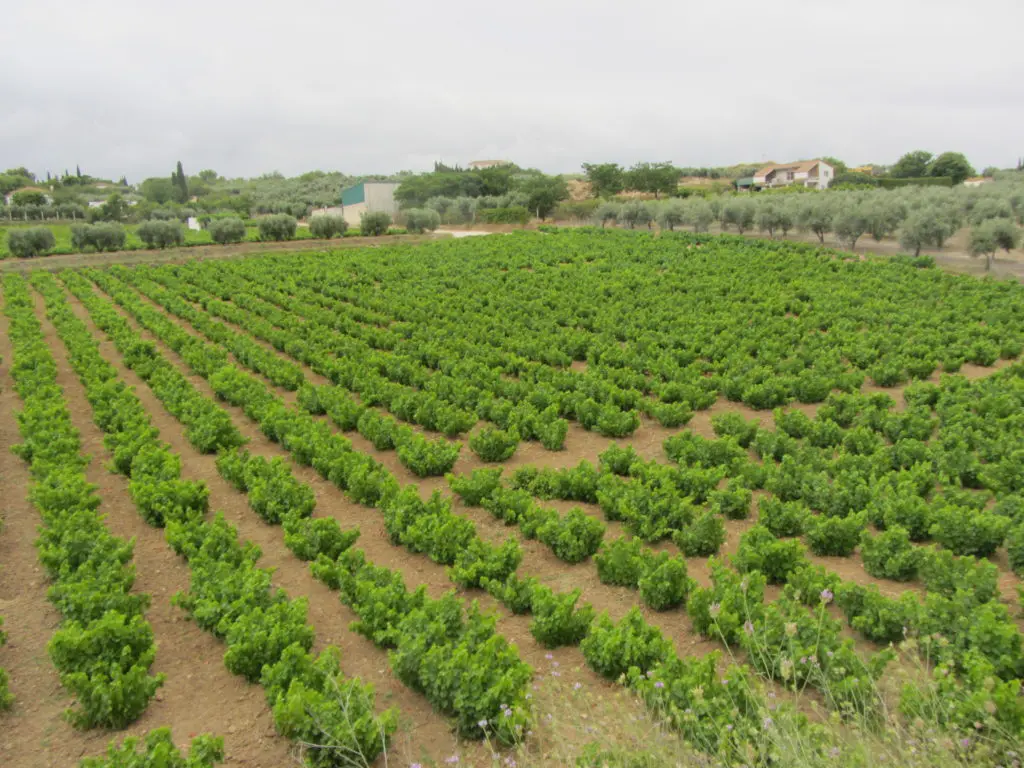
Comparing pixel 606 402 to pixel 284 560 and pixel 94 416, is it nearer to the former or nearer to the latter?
pixel 284 560

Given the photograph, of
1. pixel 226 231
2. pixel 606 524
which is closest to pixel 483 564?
pixel 606 524

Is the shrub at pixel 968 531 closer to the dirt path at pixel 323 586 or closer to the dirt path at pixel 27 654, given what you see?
the dirt path at pixel 323 586

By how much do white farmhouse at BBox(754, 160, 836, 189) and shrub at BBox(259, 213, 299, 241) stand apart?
7517 cm

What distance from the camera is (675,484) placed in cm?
1073

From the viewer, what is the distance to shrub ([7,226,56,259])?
4275 centimetres

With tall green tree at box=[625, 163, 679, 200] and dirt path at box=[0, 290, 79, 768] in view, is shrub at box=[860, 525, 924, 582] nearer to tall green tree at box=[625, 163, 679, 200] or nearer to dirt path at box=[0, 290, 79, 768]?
dirt path at box=[0, 290, 79, 768]

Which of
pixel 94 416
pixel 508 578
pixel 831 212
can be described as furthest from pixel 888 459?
pixel 831 212

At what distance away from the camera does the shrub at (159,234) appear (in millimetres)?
47281

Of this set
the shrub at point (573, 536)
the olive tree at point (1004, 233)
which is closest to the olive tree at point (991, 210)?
the olive tree at point (1004, 233)

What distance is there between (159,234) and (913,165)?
95.5 m

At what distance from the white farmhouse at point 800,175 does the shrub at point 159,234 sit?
3299 inches

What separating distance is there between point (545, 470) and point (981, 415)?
9.59 m

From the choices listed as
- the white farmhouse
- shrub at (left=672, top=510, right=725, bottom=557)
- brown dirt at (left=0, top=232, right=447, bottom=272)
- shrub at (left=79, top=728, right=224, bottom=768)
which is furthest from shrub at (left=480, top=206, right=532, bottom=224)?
shrub at (left=79, top=728, right=224, bottom=768)

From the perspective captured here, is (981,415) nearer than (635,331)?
Yes
